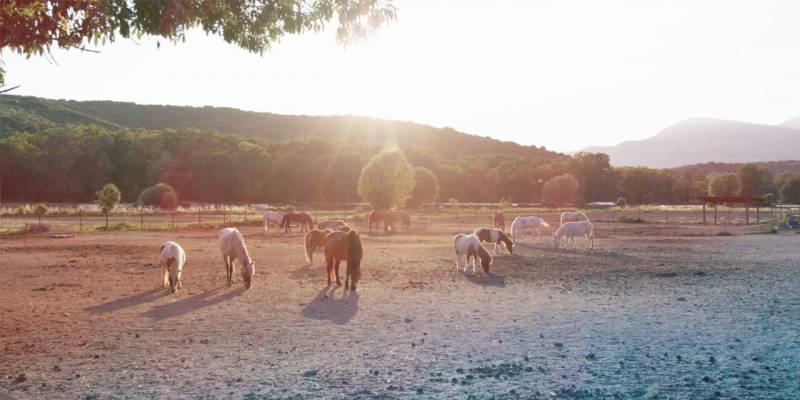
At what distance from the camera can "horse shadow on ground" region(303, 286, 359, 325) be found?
1134cm

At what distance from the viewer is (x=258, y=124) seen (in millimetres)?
188375

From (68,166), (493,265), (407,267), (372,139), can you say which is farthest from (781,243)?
(372,139)

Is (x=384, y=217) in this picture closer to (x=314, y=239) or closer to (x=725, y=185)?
(x=314, y=239)

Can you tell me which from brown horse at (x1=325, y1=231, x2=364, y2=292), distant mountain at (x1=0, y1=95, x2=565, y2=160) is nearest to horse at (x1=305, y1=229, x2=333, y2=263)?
brown horse at (x1=325, y1=231, x2=364, y2=292)

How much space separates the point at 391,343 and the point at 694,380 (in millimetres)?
4109

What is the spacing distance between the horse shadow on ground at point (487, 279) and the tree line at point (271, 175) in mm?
44745

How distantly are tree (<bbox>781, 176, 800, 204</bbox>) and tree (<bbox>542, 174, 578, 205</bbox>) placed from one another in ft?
119

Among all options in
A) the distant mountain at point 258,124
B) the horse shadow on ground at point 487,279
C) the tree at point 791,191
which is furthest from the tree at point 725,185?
the horse shadow on ground at point 487,279

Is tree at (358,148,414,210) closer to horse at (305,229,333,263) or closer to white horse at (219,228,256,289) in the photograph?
horse at (305,229,333,263)

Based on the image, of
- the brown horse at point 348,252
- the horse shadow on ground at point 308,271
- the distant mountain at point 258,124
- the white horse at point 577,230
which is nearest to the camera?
the brown horse at point 348,252

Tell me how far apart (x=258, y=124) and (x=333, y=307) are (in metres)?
183

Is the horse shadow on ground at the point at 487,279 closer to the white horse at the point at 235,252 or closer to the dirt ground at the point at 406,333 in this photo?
the dirt ground at the point at 406,333

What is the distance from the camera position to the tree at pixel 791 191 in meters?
105

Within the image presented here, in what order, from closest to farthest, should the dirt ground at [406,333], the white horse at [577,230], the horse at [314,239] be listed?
the dirt ground at [406,333]
the horse at [314,239]
the white horse at [577,230]
